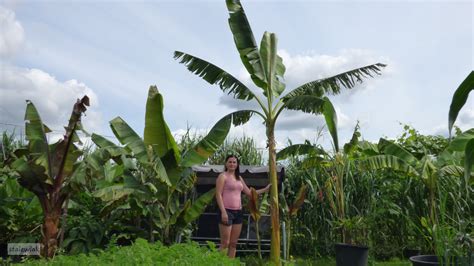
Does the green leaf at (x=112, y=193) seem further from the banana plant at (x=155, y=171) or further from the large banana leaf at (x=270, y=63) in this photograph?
the large banana leaf at (x=270, y=63)

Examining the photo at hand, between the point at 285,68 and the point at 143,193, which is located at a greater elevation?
the point at 285,68

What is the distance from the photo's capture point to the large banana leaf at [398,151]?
852 centimetres

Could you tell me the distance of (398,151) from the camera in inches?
340

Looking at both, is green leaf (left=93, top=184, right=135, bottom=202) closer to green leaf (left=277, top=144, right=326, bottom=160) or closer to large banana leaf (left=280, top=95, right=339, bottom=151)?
large banana leaf (left=280, top=95, right=339, bottom=151)

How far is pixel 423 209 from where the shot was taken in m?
9.67

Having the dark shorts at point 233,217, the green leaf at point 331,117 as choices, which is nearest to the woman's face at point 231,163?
the dark shorts at point 233,217

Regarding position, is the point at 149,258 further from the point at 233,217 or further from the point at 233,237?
the point at 233,237

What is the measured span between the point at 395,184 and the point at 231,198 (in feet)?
16.3

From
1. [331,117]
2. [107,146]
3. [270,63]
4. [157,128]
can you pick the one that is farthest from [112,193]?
[331,117]

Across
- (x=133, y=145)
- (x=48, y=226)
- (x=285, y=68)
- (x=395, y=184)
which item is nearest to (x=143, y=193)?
(x=133, y=145)

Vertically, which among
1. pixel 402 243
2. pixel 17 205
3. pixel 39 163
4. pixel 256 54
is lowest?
pixel 402 243

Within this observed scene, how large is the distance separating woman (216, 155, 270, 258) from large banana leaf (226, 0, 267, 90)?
6.31 ft

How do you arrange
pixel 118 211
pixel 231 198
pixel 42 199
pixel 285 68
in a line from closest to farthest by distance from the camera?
pixel 231 198
pixel 42 199
pixel 118 211
pixel 285 68

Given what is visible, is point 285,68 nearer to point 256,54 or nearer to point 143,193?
point 256,54
